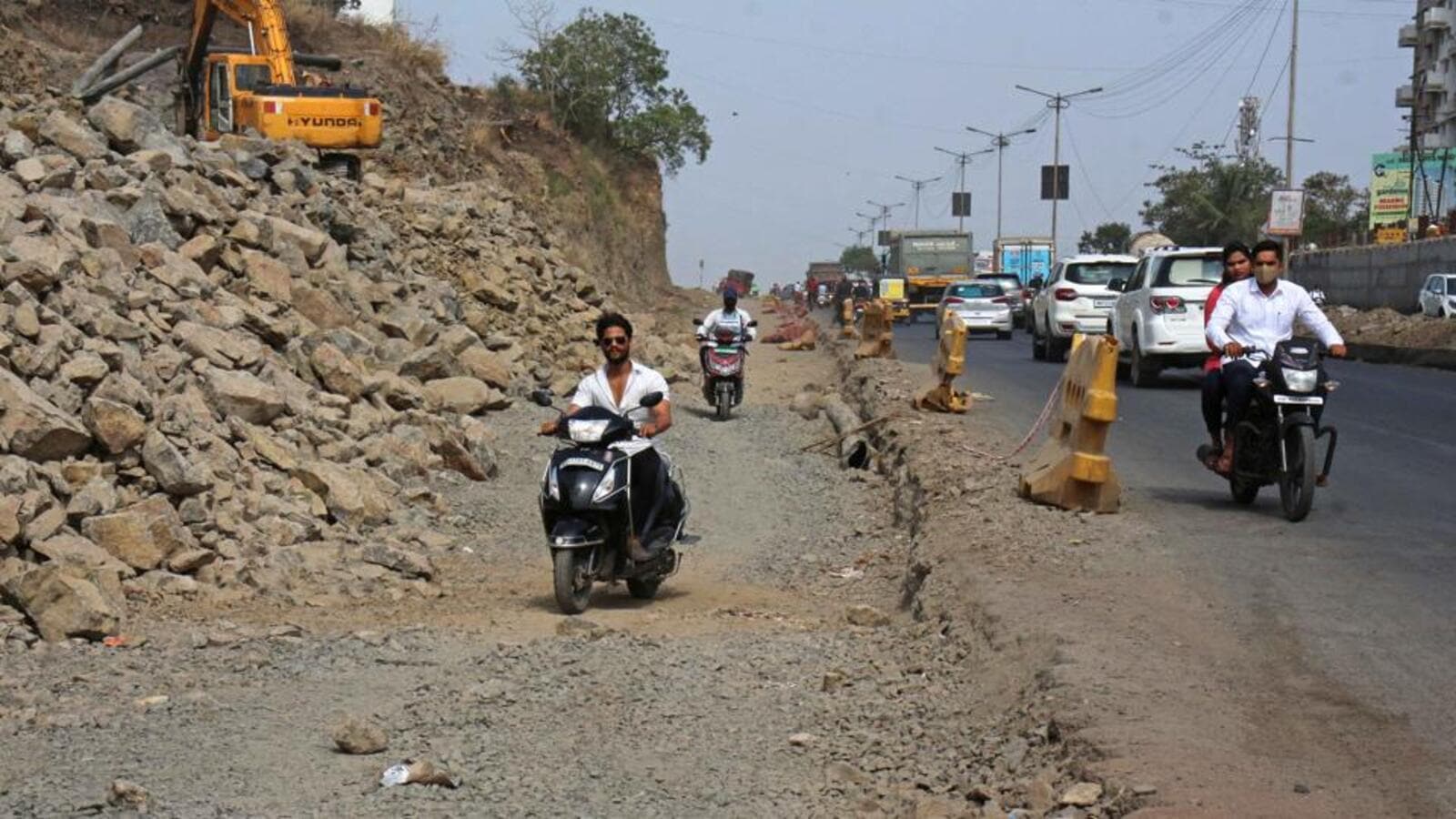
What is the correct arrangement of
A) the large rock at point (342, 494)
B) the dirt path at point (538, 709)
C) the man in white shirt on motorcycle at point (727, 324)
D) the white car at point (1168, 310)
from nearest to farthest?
the dirt path at point (538, 709) → the large rock at point (342, 494) → the man in white shirt on motorcycle at point (727, 324) → the white car at point (1168, 310)

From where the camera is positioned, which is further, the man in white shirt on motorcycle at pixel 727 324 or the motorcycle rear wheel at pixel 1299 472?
the man in white shirt on motorcycle at pixel 727 324

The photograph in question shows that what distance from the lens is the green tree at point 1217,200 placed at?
3708 inches

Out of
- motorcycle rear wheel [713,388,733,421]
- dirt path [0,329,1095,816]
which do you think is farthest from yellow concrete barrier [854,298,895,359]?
dirt path [0,329,1095,816]

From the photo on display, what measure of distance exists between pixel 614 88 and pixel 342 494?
59.8m

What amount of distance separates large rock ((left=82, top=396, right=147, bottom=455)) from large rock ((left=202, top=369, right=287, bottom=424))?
1.73m

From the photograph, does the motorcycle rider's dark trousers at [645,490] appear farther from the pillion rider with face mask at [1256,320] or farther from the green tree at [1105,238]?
the green tree at [1105,238]

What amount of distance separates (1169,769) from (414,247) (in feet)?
63.2

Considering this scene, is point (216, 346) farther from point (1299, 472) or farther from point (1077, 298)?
point (1077, 298)

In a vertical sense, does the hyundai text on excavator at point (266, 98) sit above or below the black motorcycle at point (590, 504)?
above

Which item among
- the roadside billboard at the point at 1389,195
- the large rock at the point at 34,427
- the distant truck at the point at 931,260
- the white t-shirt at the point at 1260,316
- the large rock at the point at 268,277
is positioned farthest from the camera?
the roadside billboard at the point at 1389,195

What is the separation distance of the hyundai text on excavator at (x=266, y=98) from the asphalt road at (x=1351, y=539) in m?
12.6

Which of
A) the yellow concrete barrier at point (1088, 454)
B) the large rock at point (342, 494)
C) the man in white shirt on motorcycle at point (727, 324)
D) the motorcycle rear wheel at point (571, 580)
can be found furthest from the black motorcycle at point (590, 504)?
the man in white shirt on motorcycle at point (727, 324)

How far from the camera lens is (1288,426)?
11.3 m

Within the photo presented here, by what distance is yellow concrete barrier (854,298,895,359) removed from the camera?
30.8 metres
